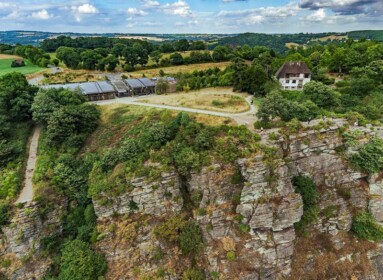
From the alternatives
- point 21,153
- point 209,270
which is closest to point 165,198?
point 209,270

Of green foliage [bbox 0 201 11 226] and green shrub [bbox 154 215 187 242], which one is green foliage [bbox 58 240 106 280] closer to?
green foliage [bbox 0 201 11 226]

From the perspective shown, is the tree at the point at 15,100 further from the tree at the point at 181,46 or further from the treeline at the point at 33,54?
the tree at the point at 181,46

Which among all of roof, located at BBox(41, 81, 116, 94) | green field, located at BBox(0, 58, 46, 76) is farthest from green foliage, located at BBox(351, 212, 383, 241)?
green field, located at BBox(0, 58, 46, 76)

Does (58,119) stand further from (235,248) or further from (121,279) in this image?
(235,248)

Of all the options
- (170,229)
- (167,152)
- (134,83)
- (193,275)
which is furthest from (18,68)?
(193,275)

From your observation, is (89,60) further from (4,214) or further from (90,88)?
(4,214)
